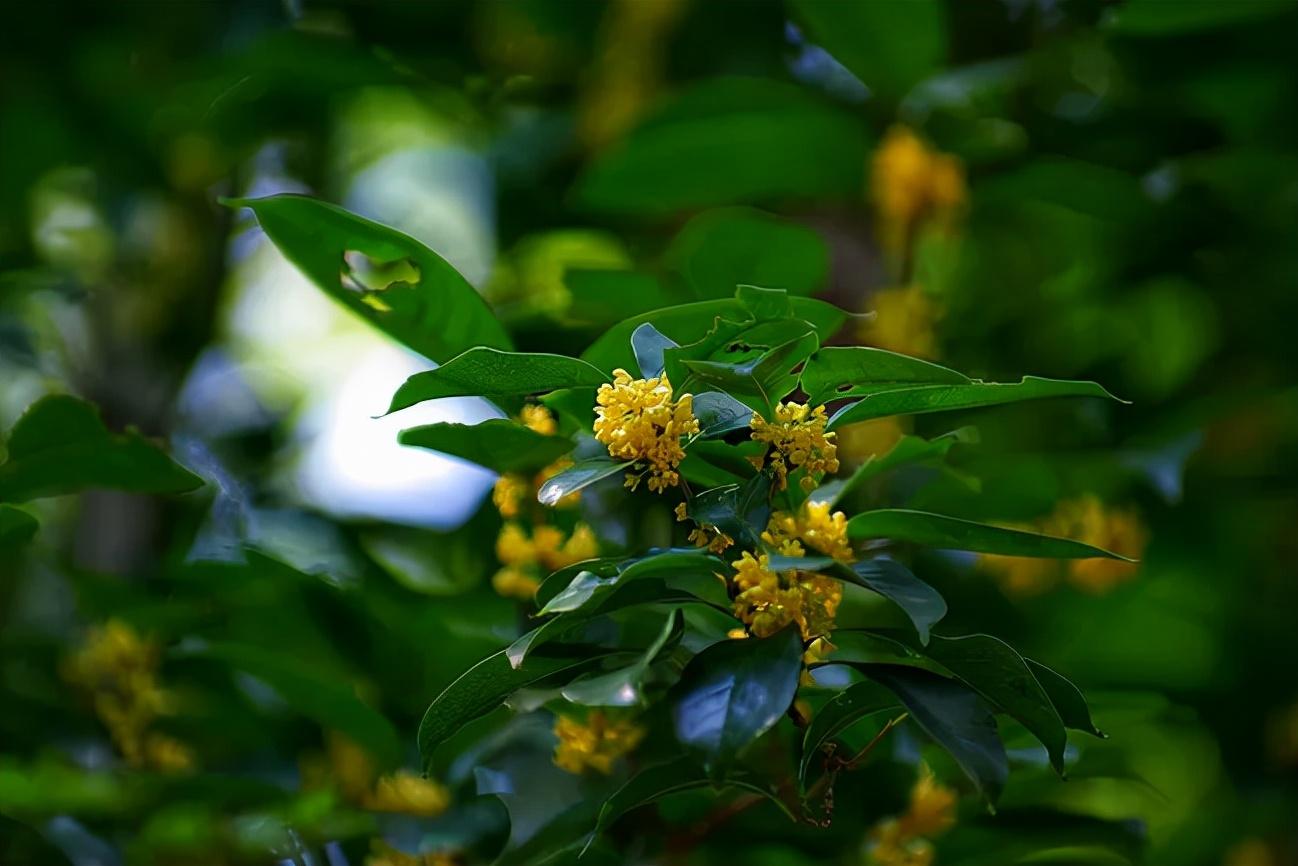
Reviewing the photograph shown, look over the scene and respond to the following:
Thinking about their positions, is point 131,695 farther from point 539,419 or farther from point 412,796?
point 539,419

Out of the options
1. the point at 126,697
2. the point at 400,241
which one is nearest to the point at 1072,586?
the point at 400,241

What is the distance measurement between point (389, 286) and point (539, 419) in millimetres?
136

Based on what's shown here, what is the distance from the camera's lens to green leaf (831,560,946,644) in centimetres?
55

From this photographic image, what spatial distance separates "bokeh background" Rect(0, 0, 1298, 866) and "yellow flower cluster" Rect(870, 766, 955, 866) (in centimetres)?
10

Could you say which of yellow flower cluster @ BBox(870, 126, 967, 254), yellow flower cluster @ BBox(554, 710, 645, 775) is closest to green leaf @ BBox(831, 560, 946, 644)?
yellow flower cluster @ BBox(554, 710, 645, 775)

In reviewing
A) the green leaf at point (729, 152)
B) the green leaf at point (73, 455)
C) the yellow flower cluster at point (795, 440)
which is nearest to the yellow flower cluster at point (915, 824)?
the yellow flower cluster at point (795, 440)

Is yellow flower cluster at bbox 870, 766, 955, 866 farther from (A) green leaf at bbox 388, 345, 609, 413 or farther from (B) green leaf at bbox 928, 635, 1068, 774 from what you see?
(A) green leaf at bbox 388, 345, 609, 413

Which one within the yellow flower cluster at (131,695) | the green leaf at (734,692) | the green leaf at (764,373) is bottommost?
the yellow flower cluster at (131,695)

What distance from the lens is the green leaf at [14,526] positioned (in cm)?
75

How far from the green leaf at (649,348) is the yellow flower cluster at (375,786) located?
0.39 metres

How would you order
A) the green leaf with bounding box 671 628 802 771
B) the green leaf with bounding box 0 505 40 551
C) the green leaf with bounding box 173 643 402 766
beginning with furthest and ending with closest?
the green leaf with bounding box 173 643 402 766, the green leaf with bounding box 0 505 40 551, the green leaf with bounding box 671 628 802 771

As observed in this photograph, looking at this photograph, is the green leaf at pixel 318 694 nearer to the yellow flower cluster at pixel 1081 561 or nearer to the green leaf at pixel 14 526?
the green leaf at pixel 14 526

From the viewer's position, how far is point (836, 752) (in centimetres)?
68

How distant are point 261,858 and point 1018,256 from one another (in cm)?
107
